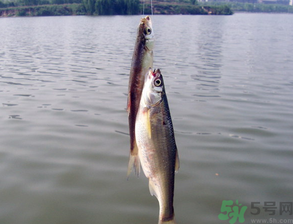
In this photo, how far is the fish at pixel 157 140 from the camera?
2.58 m

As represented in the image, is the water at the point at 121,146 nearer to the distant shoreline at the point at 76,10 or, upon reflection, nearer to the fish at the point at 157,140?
the fish at the point at 157,140

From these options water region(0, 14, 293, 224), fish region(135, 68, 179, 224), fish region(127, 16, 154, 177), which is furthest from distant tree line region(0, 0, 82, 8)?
fish region(135, 68, 179, 224)

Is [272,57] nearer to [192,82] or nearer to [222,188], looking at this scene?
[192,82]

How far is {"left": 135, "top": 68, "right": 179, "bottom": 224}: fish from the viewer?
2.58 m

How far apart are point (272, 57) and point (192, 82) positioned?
9.37 meters

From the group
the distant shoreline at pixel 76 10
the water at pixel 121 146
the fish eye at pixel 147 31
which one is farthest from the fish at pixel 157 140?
the distant shoreline at pixel 76 10

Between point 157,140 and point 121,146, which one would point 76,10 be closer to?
point 121,146

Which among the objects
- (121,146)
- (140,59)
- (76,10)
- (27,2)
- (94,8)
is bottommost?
(121,146)

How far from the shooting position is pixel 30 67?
18312 millimetres

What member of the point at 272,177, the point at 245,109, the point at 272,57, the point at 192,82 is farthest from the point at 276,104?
the point at 272,57

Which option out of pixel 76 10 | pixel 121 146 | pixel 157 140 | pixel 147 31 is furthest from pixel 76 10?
pixel 157 140

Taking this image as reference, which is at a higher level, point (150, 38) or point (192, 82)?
point (150, 38)

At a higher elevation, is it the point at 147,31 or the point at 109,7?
the point at 109,7

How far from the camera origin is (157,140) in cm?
274
